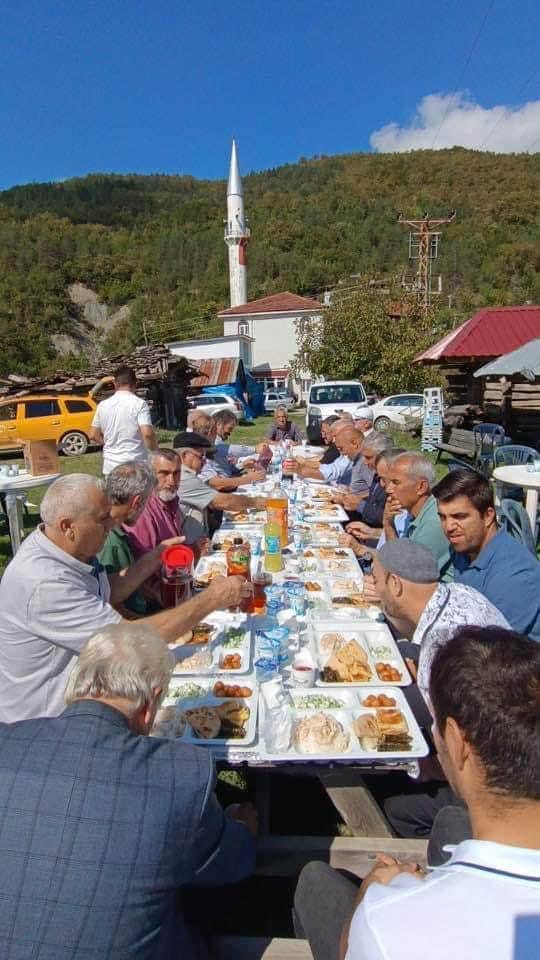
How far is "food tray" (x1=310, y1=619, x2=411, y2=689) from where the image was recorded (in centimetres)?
229

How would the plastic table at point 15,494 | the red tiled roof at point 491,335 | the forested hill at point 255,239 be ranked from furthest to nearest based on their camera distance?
1. the forested hill at point 255,239
2. the red tiled roof at point 491,335
3. the plastic table at point 15,494

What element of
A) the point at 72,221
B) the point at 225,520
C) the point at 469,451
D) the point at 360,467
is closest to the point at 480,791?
the point at 225,520

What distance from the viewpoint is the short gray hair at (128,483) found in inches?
117

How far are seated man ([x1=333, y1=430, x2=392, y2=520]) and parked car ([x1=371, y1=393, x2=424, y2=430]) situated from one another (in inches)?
514

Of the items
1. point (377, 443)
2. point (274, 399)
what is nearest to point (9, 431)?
point (377, 443)

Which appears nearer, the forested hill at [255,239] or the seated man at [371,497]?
the seated man at [371,497]

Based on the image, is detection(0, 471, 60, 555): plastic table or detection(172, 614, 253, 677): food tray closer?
detection(172, 614, 253, 677): food tray

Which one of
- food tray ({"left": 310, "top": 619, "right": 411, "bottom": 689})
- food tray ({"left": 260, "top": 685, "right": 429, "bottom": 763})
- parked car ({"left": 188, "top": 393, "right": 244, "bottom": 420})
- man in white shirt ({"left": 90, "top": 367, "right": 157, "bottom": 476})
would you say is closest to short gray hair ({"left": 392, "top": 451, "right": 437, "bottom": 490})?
food tray ({"left": 310, "top": 619, "right": 411, "bottom": 689})

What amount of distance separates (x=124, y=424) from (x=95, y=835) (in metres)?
4.99

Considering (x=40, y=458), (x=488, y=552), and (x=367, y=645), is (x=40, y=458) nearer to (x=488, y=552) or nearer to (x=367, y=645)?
(x=367, y=645)

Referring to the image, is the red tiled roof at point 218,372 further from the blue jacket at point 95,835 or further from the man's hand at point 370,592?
the blue jacket at point 95,835

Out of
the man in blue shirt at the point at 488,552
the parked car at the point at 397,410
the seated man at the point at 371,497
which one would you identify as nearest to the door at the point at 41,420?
the parked car at the point at 397,410

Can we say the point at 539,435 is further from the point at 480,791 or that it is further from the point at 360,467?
the point at 480,791

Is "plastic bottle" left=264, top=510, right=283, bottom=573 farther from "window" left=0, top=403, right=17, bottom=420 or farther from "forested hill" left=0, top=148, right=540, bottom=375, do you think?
"forested hill" left=0, top=148, right=540, bottom=375
